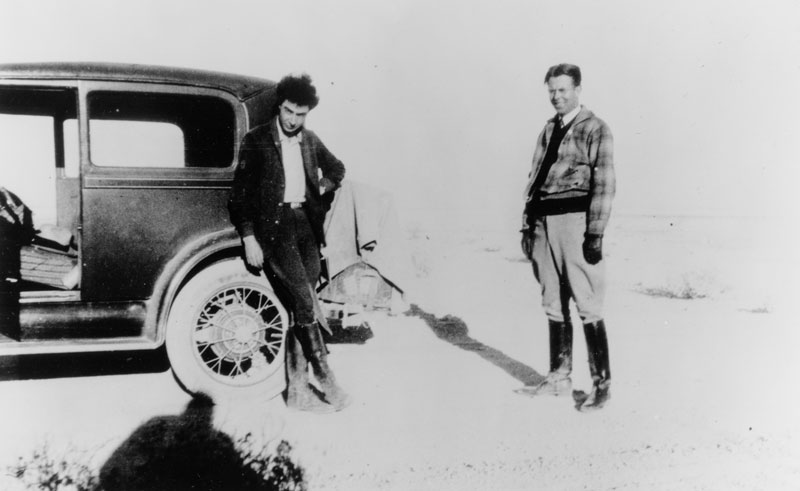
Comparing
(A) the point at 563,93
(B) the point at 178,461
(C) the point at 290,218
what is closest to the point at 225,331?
(C) the point at 290,218

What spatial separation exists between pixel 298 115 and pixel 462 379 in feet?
7.52

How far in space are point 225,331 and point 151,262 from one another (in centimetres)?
67

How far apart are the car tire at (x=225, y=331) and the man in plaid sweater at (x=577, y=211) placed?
75.3 inches

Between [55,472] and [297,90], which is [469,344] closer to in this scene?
[297,90]

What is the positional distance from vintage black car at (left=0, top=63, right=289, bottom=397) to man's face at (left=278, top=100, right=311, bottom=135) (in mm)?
485

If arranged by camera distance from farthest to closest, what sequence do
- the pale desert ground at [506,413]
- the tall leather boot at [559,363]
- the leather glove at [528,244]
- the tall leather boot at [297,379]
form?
1. the leather glove at [528,244]
2. the tall leather boot at [559,363]
3. the tall leather boot at [297,379]
4. the pale desert ground at [506,413]

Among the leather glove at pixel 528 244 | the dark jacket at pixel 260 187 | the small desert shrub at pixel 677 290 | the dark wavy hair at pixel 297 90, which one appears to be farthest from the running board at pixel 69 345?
the small desert shrub at pixel 677 290

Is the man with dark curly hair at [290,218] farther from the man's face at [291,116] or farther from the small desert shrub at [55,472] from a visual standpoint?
the small desert shrub at [55,472]

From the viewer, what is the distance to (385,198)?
14.9ft

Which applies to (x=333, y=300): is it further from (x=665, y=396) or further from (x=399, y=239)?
(x=665, y=396)

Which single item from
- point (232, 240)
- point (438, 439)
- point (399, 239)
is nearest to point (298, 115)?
point (232, 240)

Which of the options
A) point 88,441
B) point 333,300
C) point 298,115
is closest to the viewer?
point 88,441

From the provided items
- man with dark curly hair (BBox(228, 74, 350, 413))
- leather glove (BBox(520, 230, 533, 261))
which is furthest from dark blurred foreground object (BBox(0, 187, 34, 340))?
leather glove (BBox(520, 230, 533, 261))

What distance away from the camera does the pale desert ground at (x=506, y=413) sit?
10.1 feet
